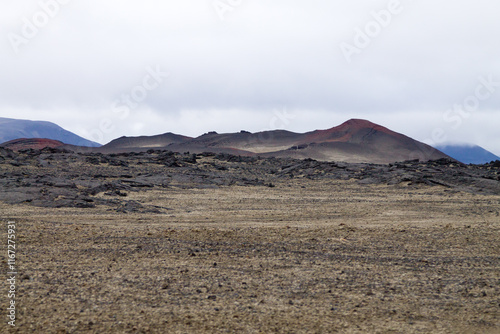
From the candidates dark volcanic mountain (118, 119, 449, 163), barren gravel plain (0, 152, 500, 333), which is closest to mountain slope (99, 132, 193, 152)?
dark volcanic mountain (118, 119, 449, 163)

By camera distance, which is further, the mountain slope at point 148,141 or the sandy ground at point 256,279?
the mountain slope at point 148,141

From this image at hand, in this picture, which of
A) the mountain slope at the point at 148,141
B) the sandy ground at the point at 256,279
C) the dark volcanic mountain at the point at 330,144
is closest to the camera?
the sandy ground at the point at 256,279

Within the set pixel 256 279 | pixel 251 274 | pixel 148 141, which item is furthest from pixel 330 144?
pixel 256 279

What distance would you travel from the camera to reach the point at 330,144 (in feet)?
240

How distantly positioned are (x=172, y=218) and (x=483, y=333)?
11.0 meters

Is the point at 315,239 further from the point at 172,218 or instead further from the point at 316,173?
the point at 316,173

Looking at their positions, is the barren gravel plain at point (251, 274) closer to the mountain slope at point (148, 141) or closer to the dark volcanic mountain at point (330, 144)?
the dark volcanic mountain at point (330, 144)

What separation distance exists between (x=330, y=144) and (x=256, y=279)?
6801cm

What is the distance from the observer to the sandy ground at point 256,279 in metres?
4.91

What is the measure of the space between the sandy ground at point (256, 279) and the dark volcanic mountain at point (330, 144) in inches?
2247

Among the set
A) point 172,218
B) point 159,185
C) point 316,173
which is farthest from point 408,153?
point 172,218

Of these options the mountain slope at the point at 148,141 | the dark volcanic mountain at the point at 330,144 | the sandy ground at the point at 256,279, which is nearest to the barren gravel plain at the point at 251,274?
the sandy ground at the point at 256,279

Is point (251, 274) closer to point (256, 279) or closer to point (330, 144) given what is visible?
point (256, 279)

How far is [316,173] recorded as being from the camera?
3581 cm
